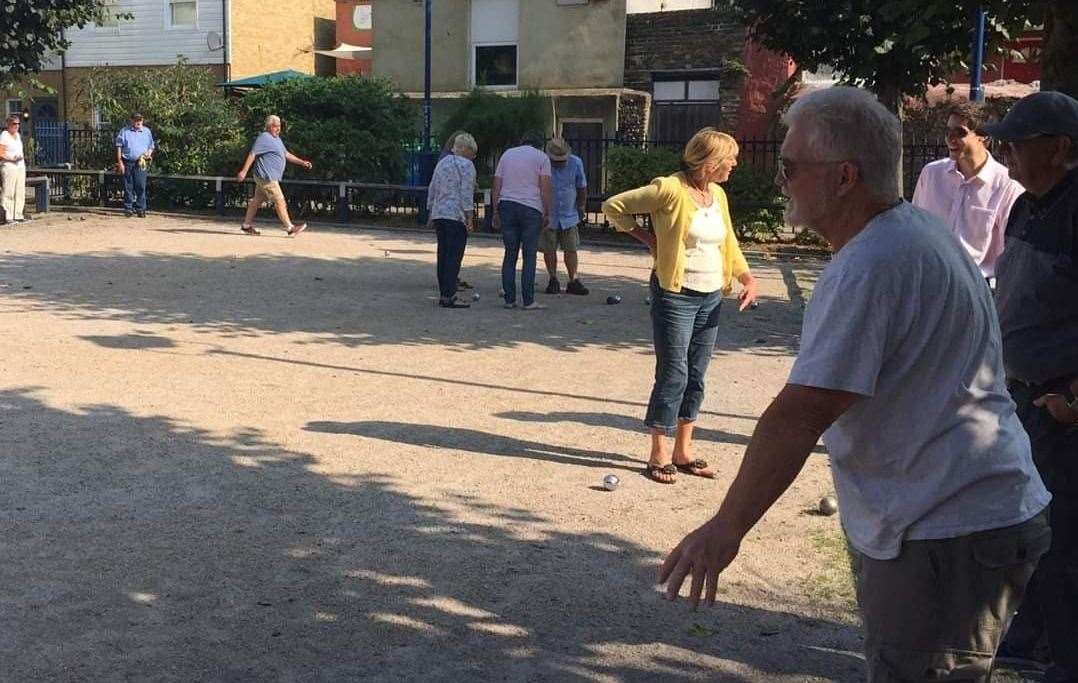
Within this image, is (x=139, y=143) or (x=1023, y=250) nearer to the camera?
(x=1023, y=250)

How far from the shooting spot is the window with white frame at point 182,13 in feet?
114

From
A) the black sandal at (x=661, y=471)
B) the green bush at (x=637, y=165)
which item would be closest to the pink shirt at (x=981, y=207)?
the black sandal at (x=661, y=471)

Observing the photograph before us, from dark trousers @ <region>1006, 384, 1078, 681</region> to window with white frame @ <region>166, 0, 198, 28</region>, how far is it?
113 ft

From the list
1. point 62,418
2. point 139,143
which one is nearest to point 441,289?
point 62,418

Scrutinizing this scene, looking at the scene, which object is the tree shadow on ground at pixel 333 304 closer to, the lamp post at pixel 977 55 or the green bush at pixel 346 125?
the lamp post at pixel 977 55

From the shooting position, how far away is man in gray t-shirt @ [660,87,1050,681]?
8.09 feet

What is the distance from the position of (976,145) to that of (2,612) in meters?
5.10

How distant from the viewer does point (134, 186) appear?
72.0 feet

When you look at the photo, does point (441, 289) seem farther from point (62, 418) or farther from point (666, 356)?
point (666, 356)

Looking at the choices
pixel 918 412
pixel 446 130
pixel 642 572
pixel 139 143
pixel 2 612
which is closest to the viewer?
pixel 918 412

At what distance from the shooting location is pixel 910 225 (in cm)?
253

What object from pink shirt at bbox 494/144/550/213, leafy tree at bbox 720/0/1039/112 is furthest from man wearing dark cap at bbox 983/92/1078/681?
leafy tree at bbox 720/0/1039/112

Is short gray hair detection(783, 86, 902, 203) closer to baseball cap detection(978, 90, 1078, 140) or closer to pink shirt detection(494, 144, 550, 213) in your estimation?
baseball cap detection(978, 90, 1078, 140)

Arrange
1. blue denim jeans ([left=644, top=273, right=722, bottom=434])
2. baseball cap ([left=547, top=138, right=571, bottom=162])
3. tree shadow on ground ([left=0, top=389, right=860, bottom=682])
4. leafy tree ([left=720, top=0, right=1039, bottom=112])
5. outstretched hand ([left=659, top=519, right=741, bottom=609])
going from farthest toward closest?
leafy tree ([left=720, top=0, right=1039, bottom=112]) → baseball cap ([left=547, top=138, right=571, bottom=162]) → blue denim jeans ([left=644, top=273, right=722, bottom=434]) → tree shadow on ground ([left=0, top=389, right=860, bottom=682]) → outstretched hand ([left=659, top=519, right=741, bottom=609])
